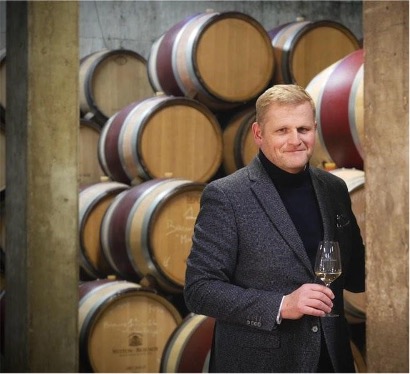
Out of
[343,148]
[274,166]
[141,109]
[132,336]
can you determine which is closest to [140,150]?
[141,109]

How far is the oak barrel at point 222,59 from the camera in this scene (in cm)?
640

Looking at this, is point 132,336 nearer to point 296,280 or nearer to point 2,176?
point 2,176

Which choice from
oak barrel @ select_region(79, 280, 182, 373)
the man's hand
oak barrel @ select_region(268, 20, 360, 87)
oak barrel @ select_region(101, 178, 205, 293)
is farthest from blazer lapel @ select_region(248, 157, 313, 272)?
oak barrel @ select_region(268, 20, 360, 87)

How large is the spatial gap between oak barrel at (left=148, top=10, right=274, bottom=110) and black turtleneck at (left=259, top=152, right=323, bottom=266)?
3.67 meters

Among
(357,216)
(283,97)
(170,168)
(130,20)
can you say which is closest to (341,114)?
(357,216)

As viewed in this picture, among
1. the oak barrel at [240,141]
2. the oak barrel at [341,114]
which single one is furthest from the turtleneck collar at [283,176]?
the oak barrel at [240,141]

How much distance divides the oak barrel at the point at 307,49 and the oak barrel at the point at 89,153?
1.89m

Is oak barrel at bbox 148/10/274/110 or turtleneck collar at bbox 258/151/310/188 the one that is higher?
oak barrel at bbox 148/10/274/110

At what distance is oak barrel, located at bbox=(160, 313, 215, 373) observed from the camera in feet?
18.1

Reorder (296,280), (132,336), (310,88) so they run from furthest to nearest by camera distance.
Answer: (132,336)
(310,88)
(296,280)

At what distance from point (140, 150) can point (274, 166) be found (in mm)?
3730

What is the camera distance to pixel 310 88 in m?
5.15

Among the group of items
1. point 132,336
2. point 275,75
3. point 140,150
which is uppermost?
point 275,75

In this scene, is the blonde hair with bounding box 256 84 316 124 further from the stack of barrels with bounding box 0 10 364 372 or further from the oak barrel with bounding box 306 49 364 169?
the stack of barrels with bounding box 0 10 364 372
